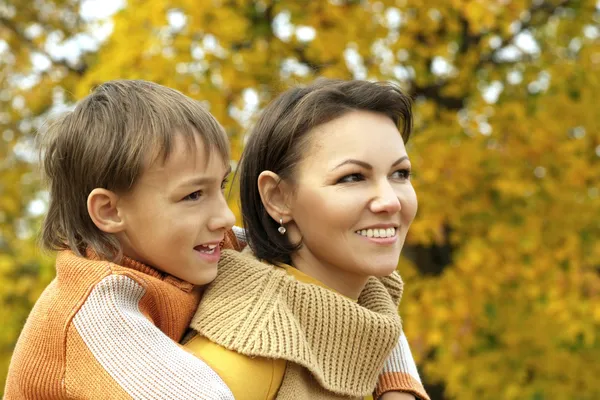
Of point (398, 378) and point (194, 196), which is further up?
point (194, 196)

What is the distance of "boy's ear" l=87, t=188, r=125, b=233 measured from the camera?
1986 millimetres

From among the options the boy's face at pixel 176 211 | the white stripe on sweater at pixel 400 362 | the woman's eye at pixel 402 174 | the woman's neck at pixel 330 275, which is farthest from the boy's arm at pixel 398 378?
the boy's face at pixel 176 211

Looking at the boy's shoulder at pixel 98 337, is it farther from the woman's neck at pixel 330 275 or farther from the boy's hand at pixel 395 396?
the boy's hand at pixel 395 396

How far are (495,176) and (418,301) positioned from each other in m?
0.87

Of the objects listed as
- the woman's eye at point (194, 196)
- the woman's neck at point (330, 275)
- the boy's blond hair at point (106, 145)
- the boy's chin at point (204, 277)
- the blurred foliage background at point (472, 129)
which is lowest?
the blurred foliage background at point (472, 129)

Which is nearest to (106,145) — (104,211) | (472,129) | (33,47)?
(104,211)

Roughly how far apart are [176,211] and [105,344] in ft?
1.09

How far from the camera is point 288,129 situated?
87.0 inches

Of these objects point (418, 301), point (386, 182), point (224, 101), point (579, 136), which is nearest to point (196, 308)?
point (386, 182)

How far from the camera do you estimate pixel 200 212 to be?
202cm

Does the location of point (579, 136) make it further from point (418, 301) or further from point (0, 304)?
point (0, 304)

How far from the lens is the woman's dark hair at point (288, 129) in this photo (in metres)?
2.20

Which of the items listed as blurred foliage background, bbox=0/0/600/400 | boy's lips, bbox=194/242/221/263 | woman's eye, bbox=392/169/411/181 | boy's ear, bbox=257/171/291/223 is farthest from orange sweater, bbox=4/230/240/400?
blurred foliage background, bbox=0/0/600/400

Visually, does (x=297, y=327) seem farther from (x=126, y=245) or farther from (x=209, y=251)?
(x=126, y=245)
